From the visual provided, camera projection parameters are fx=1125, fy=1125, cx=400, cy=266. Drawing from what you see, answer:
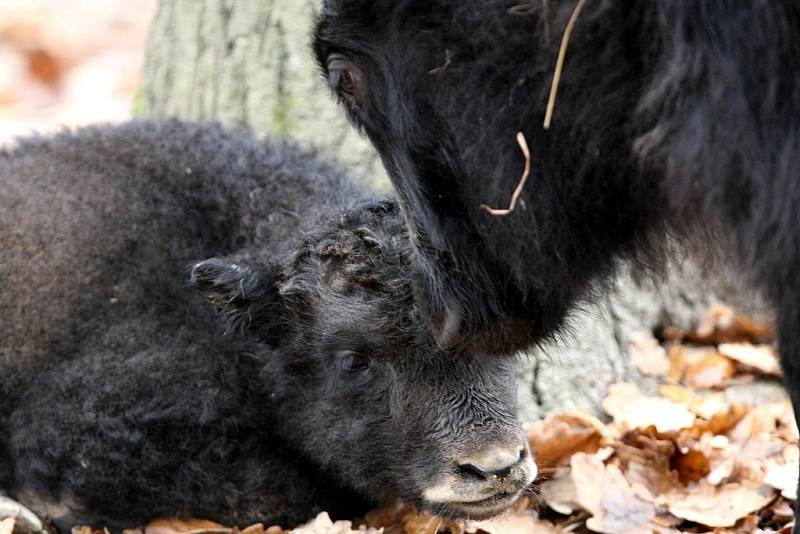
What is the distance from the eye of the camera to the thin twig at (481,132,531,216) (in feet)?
9.89

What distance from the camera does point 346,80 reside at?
3.39m

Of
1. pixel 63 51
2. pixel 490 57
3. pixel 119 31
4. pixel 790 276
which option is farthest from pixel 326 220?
pixel 119 31

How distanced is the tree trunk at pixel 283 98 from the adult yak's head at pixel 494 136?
1764 millimetres

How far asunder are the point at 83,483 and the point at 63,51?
9.72 metres

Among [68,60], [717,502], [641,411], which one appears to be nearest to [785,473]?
[717,502]

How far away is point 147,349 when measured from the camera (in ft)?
14.9

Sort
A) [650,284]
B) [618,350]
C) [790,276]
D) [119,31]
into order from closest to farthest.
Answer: [790,276], [650,284], [618,350], [119,31]

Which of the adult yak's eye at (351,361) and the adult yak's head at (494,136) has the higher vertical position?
the adult yak's head at (494,136)

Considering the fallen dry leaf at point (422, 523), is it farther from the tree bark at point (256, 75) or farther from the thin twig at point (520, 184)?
the tree bark at point (256, 75)

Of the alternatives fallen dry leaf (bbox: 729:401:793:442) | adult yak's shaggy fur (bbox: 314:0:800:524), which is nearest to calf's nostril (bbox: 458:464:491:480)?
adult yak's shaggy fur (bbox: 314:0:800:524)

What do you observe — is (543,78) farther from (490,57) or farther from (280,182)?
(280,182)

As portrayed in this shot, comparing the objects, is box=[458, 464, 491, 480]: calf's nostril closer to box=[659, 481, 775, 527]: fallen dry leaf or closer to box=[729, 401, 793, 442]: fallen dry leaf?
box=[659, 481, 775, 527]: fallen dry leaf

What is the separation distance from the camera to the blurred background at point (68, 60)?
1099cm

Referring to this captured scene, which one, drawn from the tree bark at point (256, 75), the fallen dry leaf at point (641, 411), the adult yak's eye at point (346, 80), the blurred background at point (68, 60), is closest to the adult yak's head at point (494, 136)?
the adult yak's eye at point (346, 80)
